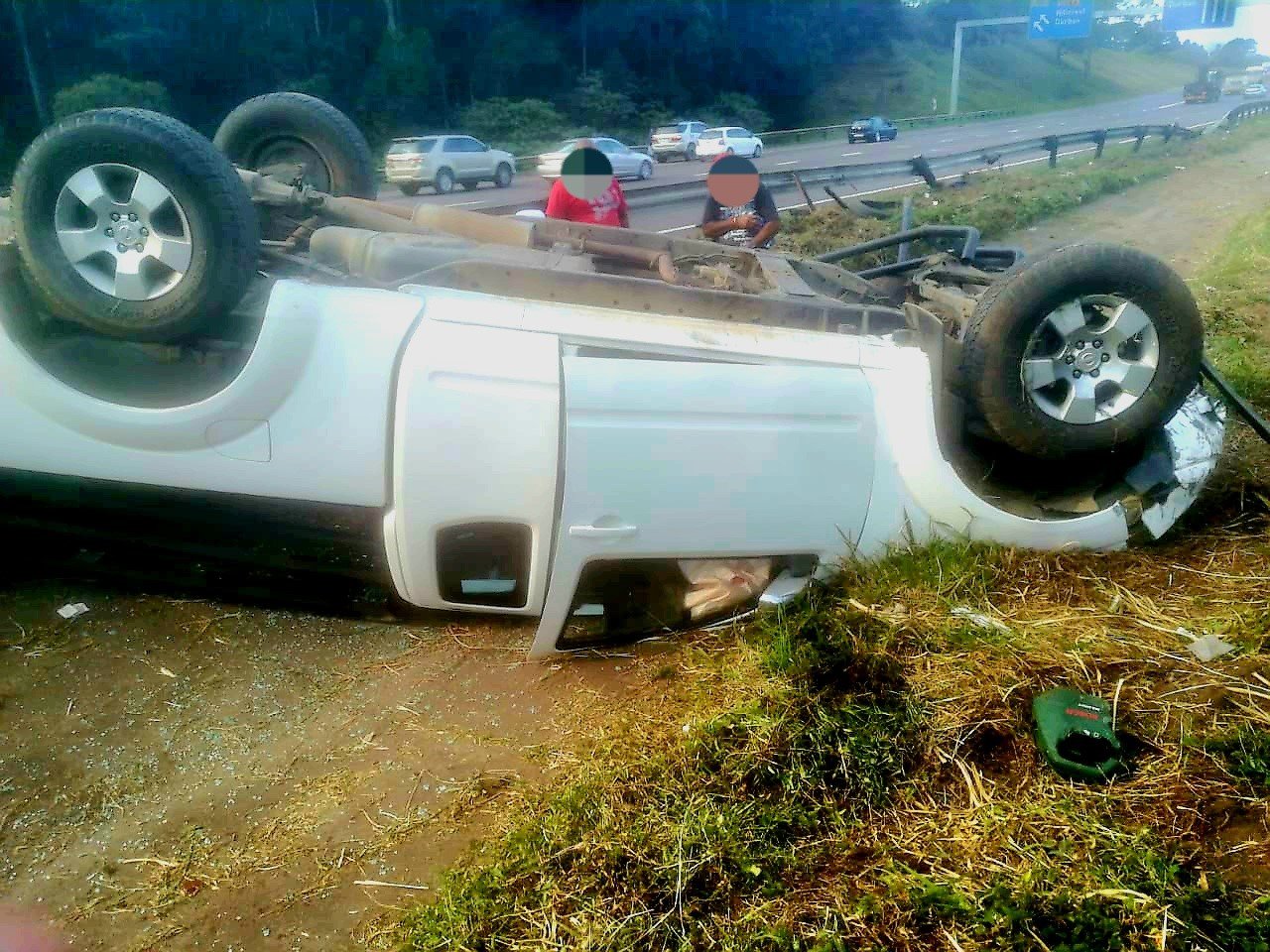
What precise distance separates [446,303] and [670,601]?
1.23 m

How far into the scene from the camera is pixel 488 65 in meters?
28.0

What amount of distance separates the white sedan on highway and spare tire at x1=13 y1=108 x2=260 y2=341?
75.9ft

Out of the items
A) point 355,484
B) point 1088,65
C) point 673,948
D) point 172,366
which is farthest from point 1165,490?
point 1088,65

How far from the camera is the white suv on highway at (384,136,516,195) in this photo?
2006cm

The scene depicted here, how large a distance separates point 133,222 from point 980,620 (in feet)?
10.2

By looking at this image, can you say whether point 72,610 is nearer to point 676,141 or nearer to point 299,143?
point 299,143

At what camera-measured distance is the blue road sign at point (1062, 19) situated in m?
13.1

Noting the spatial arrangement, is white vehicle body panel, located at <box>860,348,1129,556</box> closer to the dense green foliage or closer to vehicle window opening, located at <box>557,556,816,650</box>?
vehicle window opening, located at <box>557,556,816,650</box>

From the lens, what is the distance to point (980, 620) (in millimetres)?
3189

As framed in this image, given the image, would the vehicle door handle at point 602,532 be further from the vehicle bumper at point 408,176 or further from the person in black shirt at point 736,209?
the vehicle bumper at point 408,176

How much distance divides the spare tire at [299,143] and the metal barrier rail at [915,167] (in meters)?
4.09

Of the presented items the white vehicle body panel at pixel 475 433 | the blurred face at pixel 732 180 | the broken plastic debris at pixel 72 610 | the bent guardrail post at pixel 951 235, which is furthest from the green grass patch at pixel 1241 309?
the broken plastic debris at pixel 72 610

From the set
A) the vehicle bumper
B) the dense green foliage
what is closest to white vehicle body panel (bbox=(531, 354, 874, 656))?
the vehicle bumper

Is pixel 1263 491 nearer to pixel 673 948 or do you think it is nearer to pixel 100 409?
pixel 673 948
